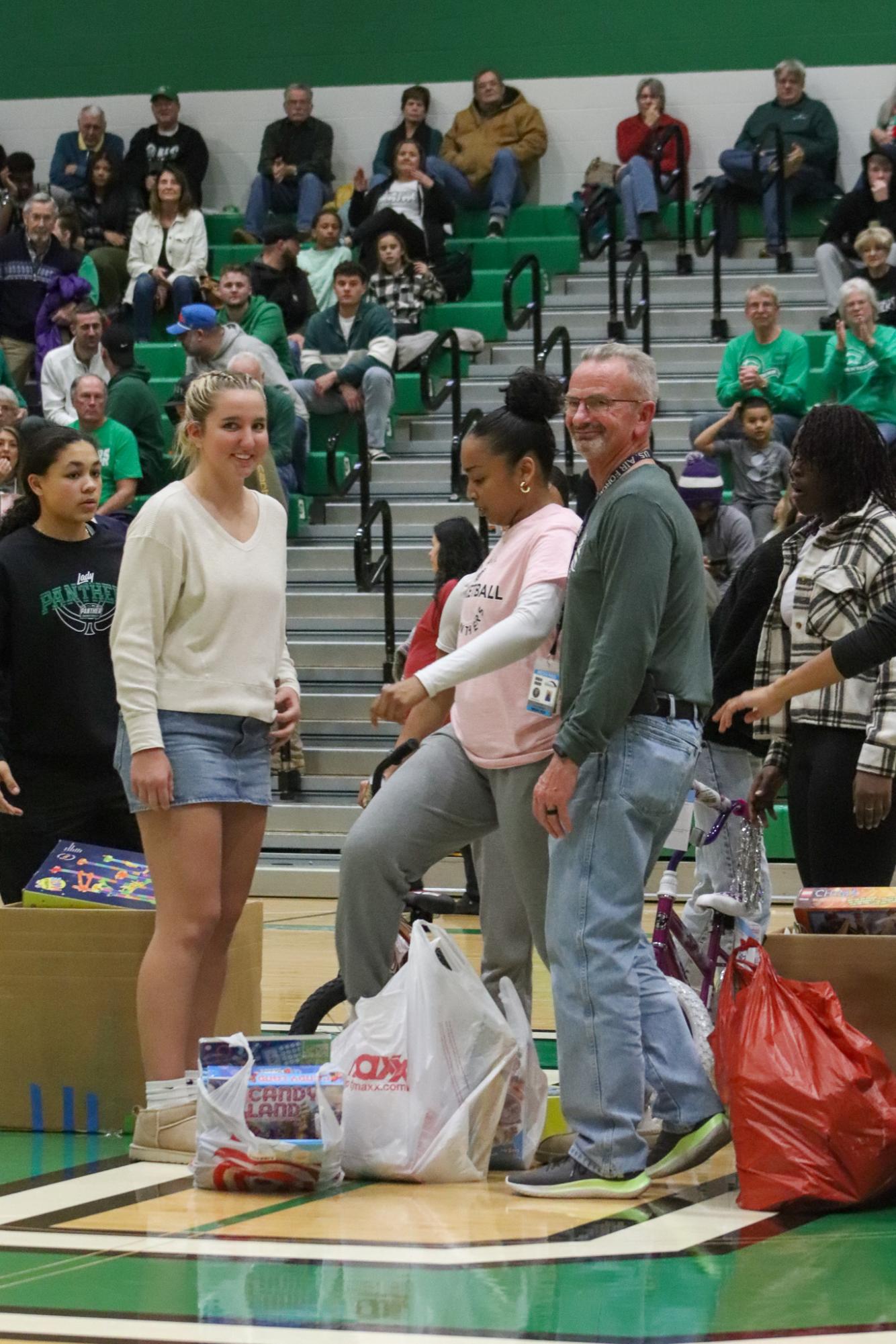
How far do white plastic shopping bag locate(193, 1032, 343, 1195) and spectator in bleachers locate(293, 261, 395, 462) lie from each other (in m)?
7.67

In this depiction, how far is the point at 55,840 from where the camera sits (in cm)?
465

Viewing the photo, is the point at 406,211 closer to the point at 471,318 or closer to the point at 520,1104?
the point at 471,318

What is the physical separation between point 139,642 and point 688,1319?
1875 mm

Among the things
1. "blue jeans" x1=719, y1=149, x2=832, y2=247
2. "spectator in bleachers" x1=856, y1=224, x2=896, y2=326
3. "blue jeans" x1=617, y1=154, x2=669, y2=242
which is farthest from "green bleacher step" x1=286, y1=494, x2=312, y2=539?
"blue jeans" x1=719, y1=149, x2=832, y2=247

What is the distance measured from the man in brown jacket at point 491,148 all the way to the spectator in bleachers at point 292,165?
94 centimetres

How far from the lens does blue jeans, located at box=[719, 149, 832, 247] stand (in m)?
12.6

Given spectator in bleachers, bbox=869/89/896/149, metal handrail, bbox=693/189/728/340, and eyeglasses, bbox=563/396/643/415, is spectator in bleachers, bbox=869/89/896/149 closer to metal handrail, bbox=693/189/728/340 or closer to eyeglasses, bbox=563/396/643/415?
metal handrail, bbox=693/189/728/340

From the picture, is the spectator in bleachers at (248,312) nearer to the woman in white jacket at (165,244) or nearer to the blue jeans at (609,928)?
the woman in white jacket at (165,244)

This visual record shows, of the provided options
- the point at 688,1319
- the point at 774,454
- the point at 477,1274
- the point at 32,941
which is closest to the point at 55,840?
the point at 32,941

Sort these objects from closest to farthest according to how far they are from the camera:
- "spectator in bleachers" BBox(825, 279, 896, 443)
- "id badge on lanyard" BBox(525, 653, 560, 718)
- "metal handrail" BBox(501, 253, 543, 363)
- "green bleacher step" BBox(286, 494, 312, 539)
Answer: "id badge on lanyard" BBox(525, 653, 560, 718) → "spectator in bleachers" BBox(825, 279, 896, 443) → "green bleacher step" BBox(286, 494, 312, 539) → "metal handrail" BBox(501, 253, 543, 363)

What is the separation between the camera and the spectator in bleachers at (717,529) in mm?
8742

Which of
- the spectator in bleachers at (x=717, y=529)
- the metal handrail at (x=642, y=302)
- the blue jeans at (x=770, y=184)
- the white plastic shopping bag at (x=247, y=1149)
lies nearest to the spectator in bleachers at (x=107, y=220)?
the metal handrail at (x=642, y=302)

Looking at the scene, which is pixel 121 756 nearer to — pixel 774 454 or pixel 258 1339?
pixel 258 1339

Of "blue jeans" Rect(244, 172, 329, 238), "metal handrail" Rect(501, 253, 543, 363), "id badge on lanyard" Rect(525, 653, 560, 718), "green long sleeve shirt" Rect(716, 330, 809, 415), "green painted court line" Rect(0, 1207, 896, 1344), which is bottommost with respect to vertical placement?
"green painted court line" Rect(0, 1207, 896, 1344)
